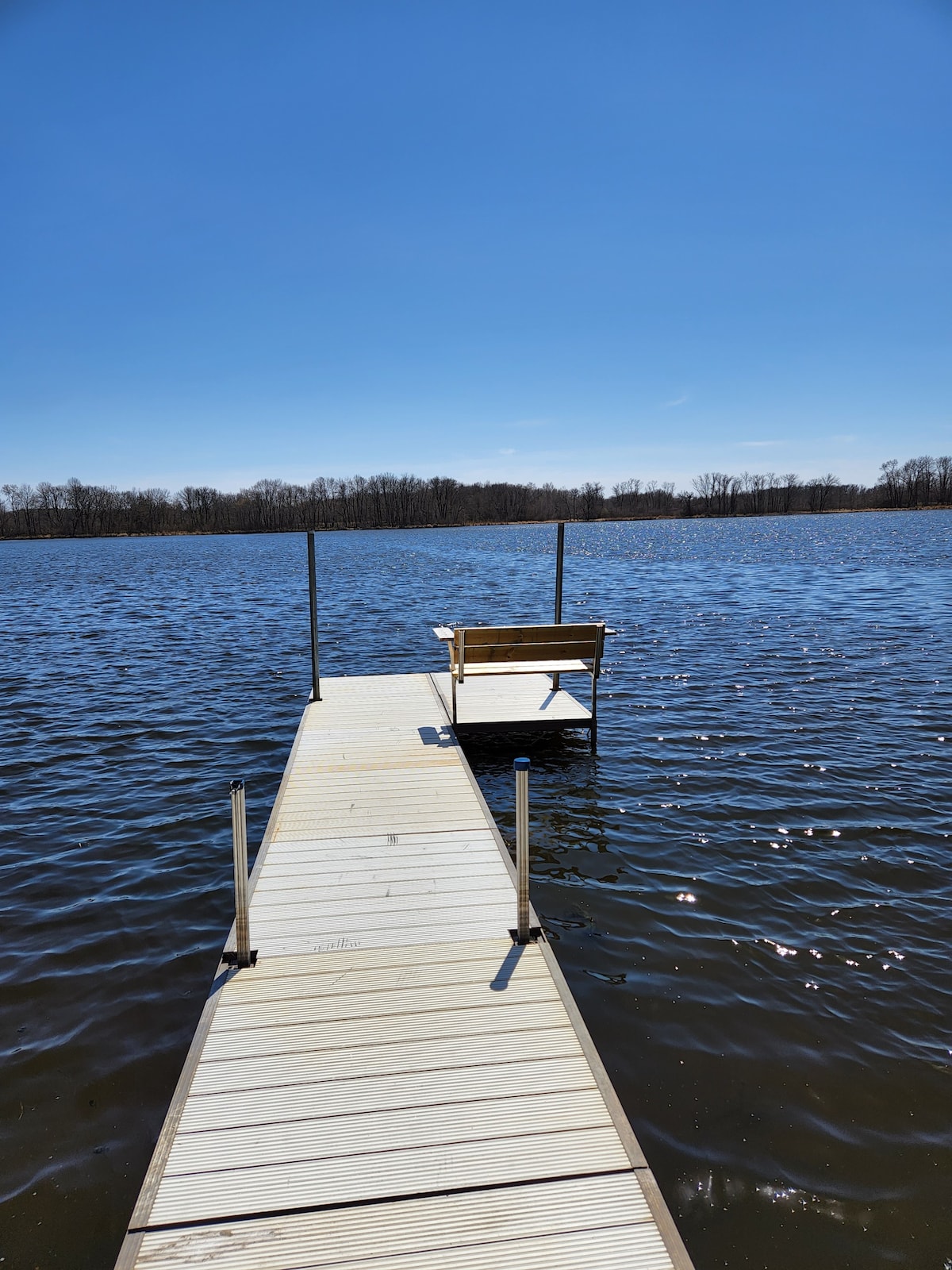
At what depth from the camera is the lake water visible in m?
3.46

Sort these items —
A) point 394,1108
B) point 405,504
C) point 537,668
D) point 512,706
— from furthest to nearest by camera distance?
point 405,504, point 512,706, point 537,668, point 394,1108

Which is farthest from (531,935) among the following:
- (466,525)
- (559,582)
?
(466,525)

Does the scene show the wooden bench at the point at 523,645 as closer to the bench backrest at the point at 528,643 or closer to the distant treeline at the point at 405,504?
the bench backrest at the point at 528,643

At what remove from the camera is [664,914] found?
572 cm

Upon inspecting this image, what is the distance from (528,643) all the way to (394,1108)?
6.40m

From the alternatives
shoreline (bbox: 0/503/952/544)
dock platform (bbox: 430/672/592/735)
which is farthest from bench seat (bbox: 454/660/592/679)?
shoreline (bbox: 0/503/952/544)

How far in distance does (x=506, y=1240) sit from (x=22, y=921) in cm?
508

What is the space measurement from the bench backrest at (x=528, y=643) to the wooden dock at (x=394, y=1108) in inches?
154

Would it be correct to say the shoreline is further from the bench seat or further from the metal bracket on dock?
the metal bracket on dock

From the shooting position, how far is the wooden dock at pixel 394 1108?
2561mm

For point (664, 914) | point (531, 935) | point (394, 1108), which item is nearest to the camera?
point (394, 1108)

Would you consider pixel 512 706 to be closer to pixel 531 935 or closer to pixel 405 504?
pixel 531 935

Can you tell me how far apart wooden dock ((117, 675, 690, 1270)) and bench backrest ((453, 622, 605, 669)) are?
154 inches

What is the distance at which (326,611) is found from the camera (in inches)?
942
